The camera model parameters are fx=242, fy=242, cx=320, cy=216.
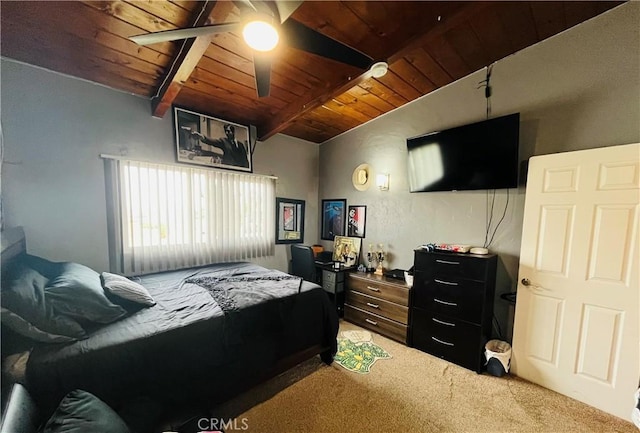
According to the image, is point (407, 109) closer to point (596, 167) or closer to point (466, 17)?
point (466, 17)

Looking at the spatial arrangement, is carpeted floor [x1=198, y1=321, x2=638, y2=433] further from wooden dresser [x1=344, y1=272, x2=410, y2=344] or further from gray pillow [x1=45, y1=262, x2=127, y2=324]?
gray pillow [x1=45, y1=262, x2=127, y2=324]

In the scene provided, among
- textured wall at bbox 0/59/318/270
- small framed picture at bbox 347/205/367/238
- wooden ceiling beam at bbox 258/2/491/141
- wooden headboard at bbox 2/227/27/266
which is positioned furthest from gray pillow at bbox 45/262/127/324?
small framed picture at bbox 347/205/367/238

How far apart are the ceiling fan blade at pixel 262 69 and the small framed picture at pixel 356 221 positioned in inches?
85.4

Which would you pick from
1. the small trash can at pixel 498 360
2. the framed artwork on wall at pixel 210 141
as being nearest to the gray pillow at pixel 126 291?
the framed artwork on wall at pixel 210 141

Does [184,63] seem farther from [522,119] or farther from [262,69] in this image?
[522,119]

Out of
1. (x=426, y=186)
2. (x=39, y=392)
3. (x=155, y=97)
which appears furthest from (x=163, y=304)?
(x=426, y=186)

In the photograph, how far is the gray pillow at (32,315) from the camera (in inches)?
46.7

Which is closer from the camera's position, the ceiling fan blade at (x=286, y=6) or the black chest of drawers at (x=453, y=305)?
the ceiling fan blade at (x=286, y=6)

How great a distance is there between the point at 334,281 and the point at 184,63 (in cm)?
284

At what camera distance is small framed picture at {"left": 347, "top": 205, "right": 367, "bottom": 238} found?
3.61 meters

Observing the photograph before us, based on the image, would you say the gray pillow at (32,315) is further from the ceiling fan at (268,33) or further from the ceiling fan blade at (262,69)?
the ceiling fan blade at (262,69)

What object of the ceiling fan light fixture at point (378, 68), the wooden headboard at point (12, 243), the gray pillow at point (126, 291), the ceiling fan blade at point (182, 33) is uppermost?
the ceiling fan light fixture at point (378, 68)

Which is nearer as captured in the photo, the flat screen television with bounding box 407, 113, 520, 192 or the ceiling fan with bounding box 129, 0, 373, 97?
the ceiling fan with bounding box 129, 0, 373, 97

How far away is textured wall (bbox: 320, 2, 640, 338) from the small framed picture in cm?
8
